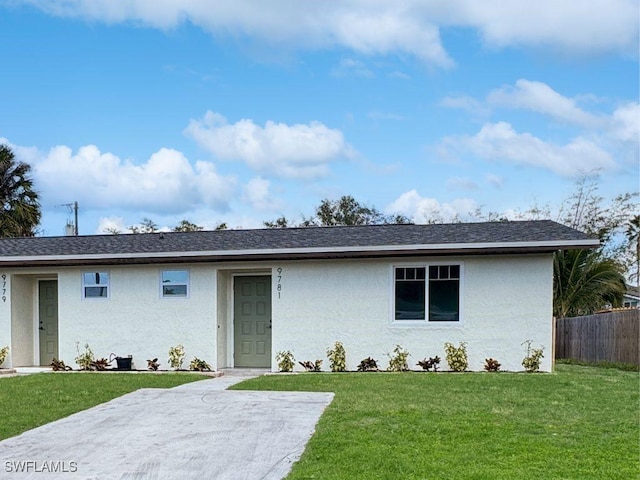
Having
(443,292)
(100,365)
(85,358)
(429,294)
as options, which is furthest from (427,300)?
(85,358)

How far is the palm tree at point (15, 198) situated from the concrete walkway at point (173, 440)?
15.3 meters

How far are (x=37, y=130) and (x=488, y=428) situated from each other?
1749cm

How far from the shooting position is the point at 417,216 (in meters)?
35.1

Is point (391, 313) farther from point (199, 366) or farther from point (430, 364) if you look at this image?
point (199, 366)

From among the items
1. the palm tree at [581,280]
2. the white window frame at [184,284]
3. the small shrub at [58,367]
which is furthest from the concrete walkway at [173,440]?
the palm tree at [581,280]

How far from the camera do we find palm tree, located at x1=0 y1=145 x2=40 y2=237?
2166cm

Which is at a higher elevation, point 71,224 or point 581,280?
point 71,224

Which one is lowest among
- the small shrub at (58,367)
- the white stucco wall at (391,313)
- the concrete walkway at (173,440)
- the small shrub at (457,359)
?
the small shrub at (58,367)

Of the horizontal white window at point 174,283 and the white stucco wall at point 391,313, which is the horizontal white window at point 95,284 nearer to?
the horizontal white window at point 174,283

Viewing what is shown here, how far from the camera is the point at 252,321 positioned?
13.6 meters

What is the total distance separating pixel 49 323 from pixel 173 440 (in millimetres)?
9580

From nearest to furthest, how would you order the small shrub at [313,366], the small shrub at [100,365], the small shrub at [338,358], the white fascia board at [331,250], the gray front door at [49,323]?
the white fascia board at [331,250] < the small shrub at [338,358] < the small shrub at [313,366] < the small shrub at [100,365] < the gray front door at [49,323]

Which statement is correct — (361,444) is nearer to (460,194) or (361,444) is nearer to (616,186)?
(616,186)

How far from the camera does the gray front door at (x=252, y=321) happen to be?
1351 centimetres
